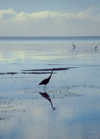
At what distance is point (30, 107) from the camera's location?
48.6 feet

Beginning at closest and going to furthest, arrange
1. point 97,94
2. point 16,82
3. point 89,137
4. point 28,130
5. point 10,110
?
point 89,137 → point 28,130 → point 10,110 → point 97,94 → point 16,82

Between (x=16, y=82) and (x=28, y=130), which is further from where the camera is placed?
(x=16, y=82)

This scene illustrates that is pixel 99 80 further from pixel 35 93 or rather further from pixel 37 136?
pixel 37 136

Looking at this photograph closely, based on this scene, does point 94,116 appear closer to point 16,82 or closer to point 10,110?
point 10,110

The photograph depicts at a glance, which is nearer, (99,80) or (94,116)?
(94,116)

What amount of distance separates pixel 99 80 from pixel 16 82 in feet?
19.2

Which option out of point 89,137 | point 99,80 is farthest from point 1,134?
point 99,80

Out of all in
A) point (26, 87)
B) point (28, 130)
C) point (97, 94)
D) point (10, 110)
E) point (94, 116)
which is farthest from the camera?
point (26, 87)

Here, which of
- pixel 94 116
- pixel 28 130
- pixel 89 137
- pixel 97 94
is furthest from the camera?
pixel 97 94

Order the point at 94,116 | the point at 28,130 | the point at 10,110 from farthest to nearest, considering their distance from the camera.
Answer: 1. the point at 10,110
2. the point at 94,116
3. the point at 28,130

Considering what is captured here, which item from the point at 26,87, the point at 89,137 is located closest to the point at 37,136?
the point at 89,137

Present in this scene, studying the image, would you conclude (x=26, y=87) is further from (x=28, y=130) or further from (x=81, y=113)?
(x=28, y=130)

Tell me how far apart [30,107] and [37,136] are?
13.2 feet

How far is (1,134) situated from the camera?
11.2 meters
